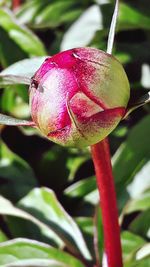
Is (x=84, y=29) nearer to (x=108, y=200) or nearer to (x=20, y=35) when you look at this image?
(x=20, y=35)

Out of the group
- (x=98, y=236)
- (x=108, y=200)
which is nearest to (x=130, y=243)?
(x=98, y=236)

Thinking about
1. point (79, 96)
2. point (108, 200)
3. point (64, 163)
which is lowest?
point (64, 163)

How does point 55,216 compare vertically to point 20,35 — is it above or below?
below

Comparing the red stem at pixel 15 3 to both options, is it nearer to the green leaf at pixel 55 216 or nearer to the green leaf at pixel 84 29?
the green leaf at pixel 84 29

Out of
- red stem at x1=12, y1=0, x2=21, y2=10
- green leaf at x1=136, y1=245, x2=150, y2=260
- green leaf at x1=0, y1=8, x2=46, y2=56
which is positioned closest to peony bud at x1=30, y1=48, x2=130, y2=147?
green leaf at x1=136, y1=245, x2=150, y2=260

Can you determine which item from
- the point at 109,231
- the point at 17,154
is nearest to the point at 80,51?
the point at 109,231

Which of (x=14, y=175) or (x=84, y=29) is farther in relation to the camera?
(x=84, y=29)

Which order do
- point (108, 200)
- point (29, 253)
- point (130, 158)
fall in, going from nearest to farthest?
point (108, 200) → point (29, 253) → point (130, 158)
